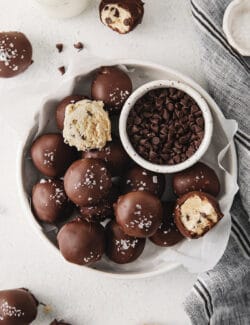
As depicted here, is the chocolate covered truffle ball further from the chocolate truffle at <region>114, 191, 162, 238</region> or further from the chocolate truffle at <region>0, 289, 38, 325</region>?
the chocolate truffle at <region>0, 289, 38, 325</region>

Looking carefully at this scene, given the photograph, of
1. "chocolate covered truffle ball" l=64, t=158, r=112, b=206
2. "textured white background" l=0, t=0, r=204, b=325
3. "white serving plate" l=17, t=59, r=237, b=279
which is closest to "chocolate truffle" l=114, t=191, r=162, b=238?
"chocolate covered truffle ball" l=64, t=158, r=112, b=206

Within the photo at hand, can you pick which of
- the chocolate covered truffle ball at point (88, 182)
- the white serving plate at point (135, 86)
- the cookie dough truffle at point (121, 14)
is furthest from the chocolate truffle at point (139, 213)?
the cookie dough truffle at point (121, 14)

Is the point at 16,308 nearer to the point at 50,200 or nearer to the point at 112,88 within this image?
the point at 50,200

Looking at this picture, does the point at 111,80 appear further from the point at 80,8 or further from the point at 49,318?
the point at 49,318

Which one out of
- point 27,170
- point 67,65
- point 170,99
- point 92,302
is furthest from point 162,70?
point 92,302

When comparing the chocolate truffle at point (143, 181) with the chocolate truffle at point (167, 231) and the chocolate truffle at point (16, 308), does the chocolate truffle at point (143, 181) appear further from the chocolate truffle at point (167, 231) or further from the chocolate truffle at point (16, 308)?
the chocolate truffle at point (16, 308)

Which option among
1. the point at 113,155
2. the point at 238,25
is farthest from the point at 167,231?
the point at 238,25
